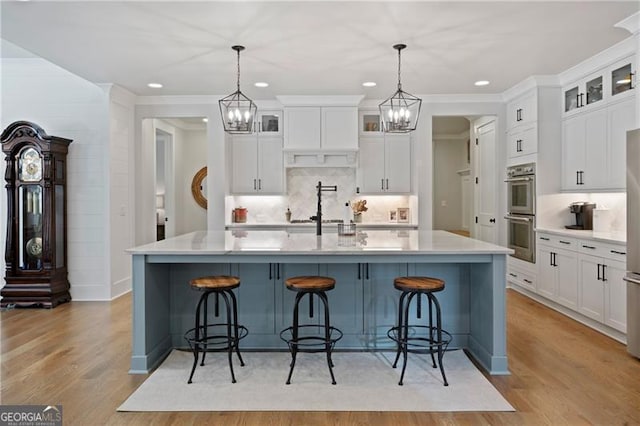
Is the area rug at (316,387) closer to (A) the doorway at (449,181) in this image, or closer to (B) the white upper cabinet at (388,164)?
(B) the white upper cabinet at (388,164)

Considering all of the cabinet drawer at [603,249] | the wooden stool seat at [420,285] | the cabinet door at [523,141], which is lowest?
the wooden stool seat at [420,285]

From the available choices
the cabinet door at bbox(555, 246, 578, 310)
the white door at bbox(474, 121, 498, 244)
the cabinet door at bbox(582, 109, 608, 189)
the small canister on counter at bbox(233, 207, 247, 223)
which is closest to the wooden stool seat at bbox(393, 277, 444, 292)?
the cabinet door at bbox(555, 246, 578, 310)

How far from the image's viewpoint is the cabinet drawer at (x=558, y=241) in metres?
4.27

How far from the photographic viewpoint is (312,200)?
643 centimetres

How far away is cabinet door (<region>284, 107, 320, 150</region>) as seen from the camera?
19.4 feet

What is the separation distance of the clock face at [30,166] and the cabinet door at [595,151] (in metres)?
6.23

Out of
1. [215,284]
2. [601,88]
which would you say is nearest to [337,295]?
[215,284]

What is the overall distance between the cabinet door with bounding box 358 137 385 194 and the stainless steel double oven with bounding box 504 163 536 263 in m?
1.75

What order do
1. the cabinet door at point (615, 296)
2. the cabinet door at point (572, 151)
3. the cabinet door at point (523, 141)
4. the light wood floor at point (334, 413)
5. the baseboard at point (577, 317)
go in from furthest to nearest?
the cabinet door at point (523, 141), the cabinet door at point (572, 151), the baseboard at point (577, 317), the cabinet door at point (615, 296), the light wood floor at point (334, 413)

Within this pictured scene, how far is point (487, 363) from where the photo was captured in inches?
120

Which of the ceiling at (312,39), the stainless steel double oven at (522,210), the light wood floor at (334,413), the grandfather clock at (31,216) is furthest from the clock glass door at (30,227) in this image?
the stainless steel double oven at (522,210)

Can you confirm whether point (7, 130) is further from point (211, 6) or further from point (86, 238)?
point (211, 6)

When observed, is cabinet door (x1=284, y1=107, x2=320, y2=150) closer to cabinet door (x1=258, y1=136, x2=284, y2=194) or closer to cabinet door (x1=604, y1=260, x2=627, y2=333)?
cabinet door (x1=258, y1=136, x2=284, y2=194)

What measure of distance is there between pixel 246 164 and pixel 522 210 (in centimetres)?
382
